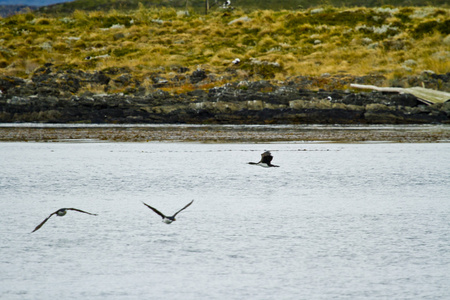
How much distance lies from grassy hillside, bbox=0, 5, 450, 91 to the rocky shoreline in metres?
1.68

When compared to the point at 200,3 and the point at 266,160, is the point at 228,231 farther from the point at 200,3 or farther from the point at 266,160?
the point at 200,3

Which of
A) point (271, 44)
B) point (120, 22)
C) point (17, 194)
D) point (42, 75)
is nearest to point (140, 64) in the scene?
point (42, 75)

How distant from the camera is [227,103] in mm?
18844

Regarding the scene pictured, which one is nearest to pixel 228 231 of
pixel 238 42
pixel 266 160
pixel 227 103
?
pixel 266 160

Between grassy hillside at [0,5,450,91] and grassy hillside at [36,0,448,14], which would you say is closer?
grassy hillside at [0,5,450,91]

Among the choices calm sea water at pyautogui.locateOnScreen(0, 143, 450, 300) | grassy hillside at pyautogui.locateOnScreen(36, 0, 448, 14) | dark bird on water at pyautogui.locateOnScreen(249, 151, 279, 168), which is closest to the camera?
calm sea water at pyautogui.locateOnScreen(0, 143, 450, 300)

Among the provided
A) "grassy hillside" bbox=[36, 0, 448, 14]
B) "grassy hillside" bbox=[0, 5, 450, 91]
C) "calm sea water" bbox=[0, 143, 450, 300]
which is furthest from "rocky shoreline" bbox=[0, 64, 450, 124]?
"grassy hillside" bbox=[36, 0, 448, 14]

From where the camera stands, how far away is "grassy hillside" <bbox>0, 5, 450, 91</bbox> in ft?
80.8

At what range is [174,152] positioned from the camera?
919 centimetres

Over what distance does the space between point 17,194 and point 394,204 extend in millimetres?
3362

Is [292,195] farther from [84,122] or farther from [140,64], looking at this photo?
[140,64]

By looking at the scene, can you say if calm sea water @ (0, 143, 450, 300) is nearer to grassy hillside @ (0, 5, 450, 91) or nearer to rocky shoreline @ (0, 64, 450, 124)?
rocky shoreline @ (0, 64, 450, 124)

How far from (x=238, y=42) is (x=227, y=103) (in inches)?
451

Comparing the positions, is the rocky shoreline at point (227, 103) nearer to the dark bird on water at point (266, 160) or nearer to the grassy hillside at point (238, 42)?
the grassy hillside at point (238, 42)
